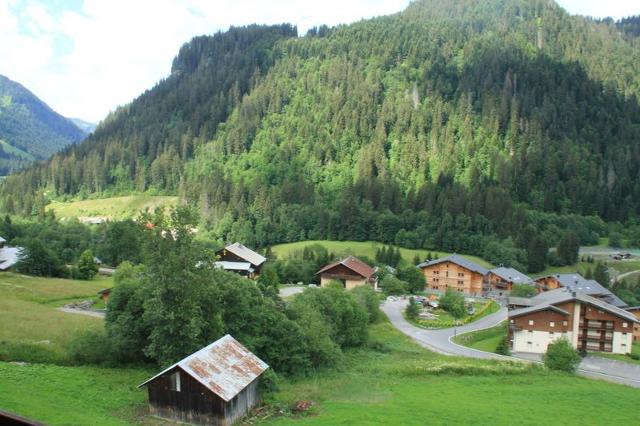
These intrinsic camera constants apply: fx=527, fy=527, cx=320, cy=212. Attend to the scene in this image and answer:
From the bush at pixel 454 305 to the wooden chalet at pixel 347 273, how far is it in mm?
15311

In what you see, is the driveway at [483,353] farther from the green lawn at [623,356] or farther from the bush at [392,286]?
the bush at [392,286]

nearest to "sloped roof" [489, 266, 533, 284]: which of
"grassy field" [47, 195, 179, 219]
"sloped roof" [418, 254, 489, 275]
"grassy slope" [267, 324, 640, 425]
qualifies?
"sloped roof" [418, 254, 489, 275]

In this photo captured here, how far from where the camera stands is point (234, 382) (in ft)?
94.2

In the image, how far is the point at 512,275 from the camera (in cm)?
9650

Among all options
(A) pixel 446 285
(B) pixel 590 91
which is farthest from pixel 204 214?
(B) pixel 590 91

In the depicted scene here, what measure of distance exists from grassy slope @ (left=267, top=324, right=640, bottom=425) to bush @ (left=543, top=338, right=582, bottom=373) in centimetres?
166

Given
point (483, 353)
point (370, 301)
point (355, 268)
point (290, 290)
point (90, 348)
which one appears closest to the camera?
point (90, 348)

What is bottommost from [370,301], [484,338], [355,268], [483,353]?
[484,338]

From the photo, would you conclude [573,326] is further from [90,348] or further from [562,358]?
[90,348]

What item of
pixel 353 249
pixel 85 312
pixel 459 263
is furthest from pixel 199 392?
pixel 353 249

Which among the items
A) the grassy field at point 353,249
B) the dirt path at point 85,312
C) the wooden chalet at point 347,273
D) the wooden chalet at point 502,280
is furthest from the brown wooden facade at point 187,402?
the grassy field at point 353,249

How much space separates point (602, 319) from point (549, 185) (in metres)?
95.6

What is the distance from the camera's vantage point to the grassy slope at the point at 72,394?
74.9 ft

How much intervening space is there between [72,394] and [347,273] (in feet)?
202
